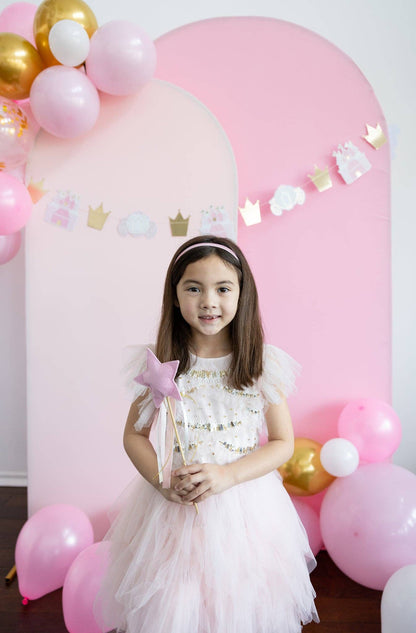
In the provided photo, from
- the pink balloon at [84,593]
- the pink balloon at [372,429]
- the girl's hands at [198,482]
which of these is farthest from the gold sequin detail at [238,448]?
the pink balloon at [372,429]

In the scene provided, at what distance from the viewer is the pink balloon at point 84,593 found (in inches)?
61.1

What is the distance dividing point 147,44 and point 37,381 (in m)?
1.48

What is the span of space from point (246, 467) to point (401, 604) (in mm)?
706

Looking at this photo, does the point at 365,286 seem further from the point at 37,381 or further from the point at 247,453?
the point at 37,381

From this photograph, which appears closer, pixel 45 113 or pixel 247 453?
pixel 247 453

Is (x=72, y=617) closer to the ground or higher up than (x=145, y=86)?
closer to the ground

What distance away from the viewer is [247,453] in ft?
4.16

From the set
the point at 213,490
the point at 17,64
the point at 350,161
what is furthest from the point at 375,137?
the point at 213,490

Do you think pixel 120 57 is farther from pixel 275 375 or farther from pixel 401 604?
pixel 401 604

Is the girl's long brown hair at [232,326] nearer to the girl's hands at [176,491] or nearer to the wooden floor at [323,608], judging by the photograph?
the girl's hands at [176,491]

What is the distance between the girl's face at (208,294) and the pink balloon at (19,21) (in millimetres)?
1475

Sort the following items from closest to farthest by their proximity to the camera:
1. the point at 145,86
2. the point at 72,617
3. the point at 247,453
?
the point at 247,453, the point at 72,617, the point at 145,86

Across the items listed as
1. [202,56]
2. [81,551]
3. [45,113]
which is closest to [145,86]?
[202,56]

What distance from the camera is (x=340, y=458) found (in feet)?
6.25
